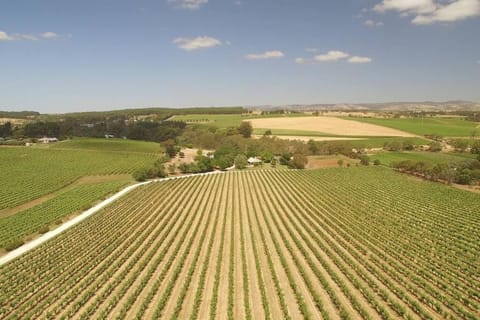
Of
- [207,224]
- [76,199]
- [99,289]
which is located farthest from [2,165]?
[99,289]

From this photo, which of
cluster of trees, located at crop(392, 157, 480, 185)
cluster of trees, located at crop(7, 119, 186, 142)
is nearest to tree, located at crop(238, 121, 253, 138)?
cluster of trees, located at crop(7, 119, 186, 142)

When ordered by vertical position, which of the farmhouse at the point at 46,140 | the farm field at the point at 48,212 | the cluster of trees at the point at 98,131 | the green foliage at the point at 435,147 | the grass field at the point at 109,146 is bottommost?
the farm field at the point at 48,212

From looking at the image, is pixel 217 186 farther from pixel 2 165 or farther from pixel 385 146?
pixel 385 146

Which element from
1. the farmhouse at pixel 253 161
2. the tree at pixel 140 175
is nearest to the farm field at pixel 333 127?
the farmhouse at pixel 253 161

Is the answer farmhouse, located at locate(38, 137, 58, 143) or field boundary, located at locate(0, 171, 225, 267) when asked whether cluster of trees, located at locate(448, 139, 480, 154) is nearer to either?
field boundary, located at locate(0, 171, 225, 267)

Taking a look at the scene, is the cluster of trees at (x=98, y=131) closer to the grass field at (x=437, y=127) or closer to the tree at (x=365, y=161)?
the tree at (x=365, y=161)
